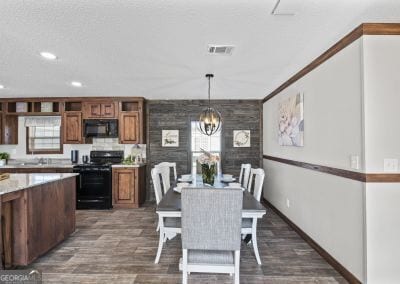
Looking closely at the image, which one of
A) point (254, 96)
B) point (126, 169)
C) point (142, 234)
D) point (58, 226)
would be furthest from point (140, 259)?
point (254, 96)

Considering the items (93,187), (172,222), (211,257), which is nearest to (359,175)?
(211,257)

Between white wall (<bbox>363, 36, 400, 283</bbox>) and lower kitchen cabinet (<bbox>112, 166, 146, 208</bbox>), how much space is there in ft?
13.9

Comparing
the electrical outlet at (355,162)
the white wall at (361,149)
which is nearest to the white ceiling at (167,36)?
the white wall at (361,149)

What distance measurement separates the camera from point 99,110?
582cm

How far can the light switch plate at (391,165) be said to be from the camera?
2.30 metres

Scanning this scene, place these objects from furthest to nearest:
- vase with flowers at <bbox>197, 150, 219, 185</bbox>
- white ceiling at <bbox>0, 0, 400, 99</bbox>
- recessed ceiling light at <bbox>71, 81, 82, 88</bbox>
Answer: recessed ceiling light at <bbox>71, 81, 82, 88</bbox>, vase with flowers at <bbox>197, 150, 219, 185</bbox>, white ceiling at <bbox>0, 0, 400, 99</bbox>

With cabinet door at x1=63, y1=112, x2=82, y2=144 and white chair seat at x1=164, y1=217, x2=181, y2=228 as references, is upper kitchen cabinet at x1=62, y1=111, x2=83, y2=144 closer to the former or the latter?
cabinet door at x1=63, y1=112, x2=82, y2=144

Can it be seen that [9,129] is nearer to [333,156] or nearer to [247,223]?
[247,223]

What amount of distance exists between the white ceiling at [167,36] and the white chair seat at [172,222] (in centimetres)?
189

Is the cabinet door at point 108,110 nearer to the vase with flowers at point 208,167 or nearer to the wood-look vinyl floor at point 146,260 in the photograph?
the wood-look vinyl floor at point 146,260

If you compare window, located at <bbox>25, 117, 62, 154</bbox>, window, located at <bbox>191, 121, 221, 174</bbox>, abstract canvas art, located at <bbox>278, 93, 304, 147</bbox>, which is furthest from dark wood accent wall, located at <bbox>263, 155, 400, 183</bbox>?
window, located at <bbox>25, 117, 62, 154</bbox>

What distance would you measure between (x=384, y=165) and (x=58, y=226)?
3685mm

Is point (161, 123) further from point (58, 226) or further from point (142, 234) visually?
point (58, 226)

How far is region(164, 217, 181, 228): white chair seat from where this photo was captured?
9.87ft
